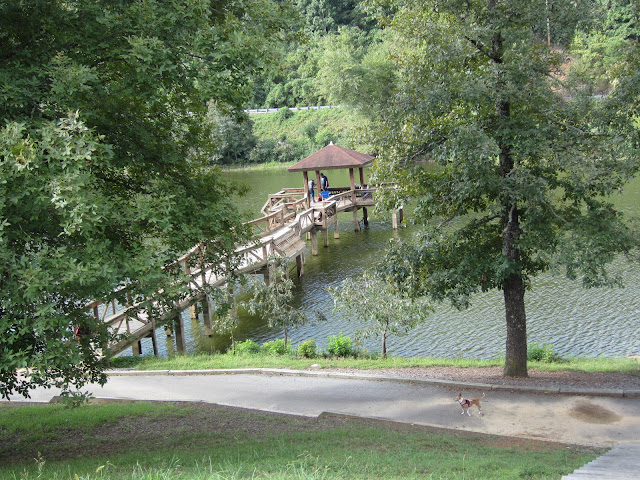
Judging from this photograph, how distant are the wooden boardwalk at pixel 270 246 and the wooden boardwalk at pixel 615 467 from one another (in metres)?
6.33

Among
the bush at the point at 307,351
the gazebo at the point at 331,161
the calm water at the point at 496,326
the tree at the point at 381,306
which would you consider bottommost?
the calm water at the point at 496,326

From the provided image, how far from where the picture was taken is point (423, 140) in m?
10.9

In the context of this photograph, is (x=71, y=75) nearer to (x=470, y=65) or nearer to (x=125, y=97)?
(x=125, y=97)

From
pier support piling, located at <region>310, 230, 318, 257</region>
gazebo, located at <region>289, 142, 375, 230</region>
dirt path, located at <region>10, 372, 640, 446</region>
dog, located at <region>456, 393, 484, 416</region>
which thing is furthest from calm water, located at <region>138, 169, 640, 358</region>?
gazebo, located at <region>289, 142, 375, 230</region>

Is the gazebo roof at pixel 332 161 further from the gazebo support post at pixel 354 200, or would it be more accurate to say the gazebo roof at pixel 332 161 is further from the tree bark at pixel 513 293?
the tree bark at pixel 513 293

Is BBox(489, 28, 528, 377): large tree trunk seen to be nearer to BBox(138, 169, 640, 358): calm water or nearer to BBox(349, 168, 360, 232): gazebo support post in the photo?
BBox(138, 169, 640, 358): calm water

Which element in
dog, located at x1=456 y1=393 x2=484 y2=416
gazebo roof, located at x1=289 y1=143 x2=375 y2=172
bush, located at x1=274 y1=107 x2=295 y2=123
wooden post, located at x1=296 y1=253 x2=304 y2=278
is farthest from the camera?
bush, located at x1=274 y1=107 x2=295 y2=123

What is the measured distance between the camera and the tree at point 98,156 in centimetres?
652

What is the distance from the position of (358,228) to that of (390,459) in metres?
26.3

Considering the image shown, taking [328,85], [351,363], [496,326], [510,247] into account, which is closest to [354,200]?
[496,326]

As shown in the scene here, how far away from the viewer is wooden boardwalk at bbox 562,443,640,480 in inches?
218

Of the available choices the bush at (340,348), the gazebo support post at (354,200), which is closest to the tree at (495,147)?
the bush at (340,348)

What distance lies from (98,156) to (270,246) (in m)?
15.3

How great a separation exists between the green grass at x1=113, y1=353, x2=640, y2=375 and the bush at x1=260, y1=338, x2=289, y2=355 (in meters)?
0.62
